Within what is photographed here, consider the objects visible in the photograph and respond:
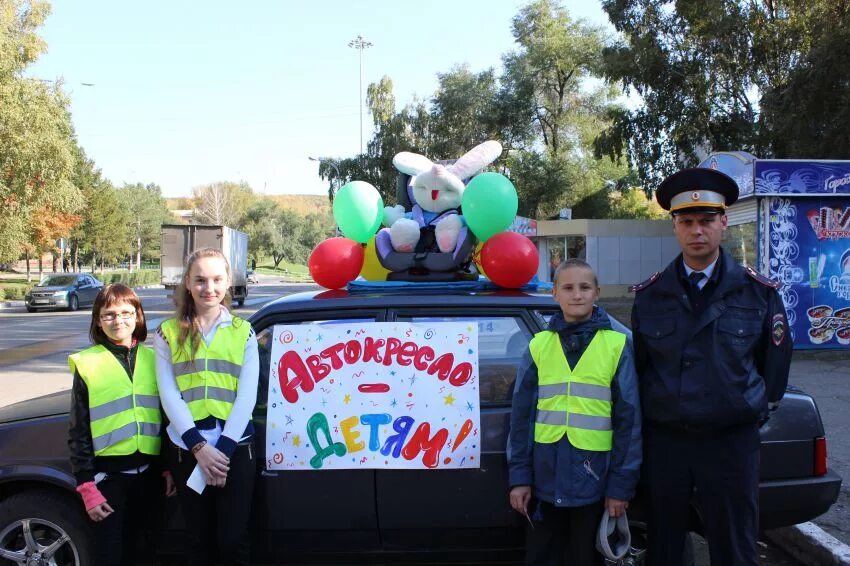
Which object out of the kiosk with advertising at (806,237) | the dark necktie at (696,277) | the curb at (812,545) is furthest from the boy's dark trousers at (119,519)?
the kiosk with advertising at (806,237)

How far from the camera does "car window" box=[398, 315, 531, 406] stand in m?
3.25

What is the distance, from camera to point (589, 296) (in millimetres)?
2709

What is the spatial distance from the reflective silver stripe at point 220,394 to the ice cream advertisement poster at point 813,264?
406 inches

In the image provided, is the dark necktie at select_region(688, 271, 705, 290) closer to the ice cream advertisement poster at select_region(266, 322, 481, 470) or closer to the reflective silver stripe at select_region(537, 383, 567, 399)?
the reflective silver stripe at select_region(537, 383, 567, 399)

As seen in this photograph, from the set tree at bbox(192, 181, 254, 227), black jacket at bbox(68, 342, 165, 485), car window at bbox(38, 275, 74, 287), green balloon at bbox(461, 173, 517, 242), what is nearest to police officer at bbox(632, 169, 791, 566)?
green balloon at bbox(461, 173, 517, 242)

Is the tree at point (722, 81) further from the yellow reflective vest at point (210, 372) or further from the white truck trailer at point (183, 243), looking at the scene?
the yellow reflective vest at point (210, 372)

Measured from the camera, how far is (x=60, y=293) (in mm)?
23922

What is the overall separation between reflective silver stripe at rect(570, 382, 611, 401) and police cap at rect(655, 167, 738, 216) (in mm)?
762

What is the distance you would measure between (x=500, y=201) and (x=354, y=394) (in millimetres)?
1485

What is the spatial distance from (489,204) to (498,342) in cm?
99

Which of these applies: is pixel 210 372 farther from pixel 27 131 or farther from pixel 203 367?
pixel 27 131

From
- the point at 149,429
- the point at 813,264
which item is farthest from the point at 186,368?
the point at 813,264

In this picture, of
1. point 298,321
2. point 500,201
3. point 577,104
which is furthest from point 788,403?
point 577,104

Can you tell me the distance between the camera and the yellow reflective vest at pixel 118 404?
284 centimetres
